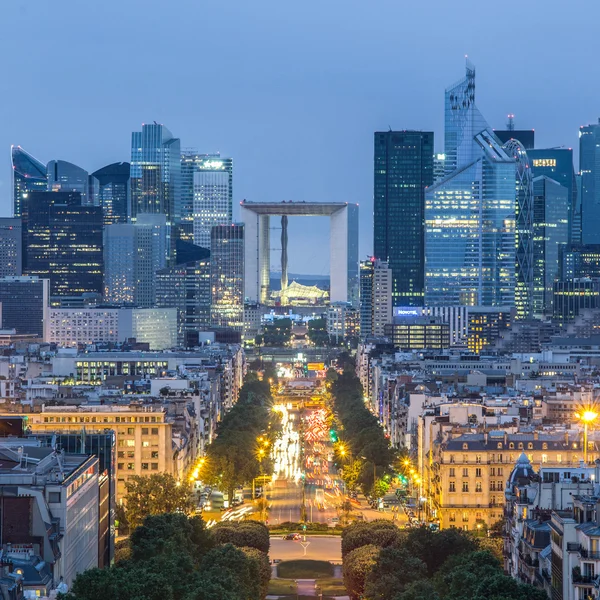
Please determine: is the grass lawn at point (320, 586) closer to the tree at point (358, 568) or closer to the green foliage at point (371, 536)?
the tree at point (358, 568)

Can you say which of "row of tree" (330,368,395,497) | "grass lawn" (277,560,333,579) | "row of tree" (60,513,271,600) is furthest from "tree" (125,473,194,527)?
"row of tree" (330,368,395,497)

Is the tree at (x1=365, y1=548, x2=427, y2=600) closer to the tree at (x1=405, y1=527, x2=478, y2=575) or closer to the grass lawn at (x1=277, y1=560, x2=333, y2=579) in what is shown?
the tree at (x1=405, y1=527, x2=478, y2=575)

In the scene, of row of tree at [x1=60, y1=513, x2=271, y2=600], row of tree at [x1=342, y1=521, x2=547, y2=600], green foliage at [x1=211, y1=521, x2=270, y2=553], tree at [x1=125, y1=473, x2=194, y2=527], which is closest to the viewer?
row of tree at [x1=60, y1=513, x2=271, y2=600]

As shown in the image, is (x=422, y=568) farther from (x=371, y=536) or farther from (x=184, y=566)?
(x=371, y=536)

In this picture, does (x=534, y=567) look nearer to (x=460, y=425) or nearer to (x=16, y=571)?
(x=16, y=571)

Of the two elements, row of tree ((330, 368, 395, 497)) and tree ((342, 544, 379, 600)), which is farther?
row of tree ((330, 368, 395, 497))

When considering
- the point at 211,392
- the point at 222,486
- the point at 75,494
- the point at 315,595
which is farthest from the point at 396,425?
the point at 75,494

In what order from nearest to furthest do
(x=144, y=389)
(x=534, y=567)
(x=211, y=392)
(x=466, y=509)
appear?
1. (x=534, y=567)
2. (x=466, y=509)
3. (x=144, y=389)
4. (x=211, y=392)
